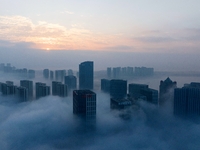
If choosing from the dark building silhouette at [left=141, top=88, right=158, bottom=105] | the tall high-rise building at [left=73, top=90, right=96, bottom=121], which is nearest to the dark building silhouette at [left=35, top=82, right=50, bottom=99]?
the tall high-rise building at [left=73, top=90, right=96, bottom=121]

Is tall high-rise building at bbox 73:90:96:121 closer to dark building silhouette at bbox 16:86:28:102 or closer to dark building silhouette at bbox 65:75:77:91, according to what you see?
dark building silhouette at bbox 16:86:28:102

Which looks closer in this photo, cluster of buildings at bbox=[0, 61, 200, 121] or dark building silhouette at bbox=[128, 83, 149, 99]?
cluster of buildings at bbox=[0, 61, 200, 121]

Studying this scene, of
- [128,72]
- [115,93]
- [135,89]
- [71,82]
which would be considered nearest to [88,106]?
[135,89]

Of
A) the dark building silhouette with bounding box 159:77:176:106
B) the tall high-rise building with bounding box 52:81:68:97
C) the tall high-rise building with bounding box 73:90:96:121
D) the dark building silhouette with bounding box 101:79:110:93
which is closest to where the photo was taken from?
the tall high-rise building with bounding box 73:90:96:121

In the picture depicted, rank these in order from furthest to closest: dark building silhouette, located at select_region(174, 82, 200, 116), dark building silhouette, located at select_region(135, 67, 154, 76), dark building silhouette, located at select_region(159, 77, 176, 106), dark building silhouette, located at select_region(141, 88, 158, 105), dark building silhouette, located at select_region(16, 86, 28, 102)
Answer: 1. dark building silhouette, located at select_region(135, 67, 154, 76)
2. dark building silhouette, located at select_region(16, 86, 28, 102)
3. dark building silhouette, located at select_region(159, 77, 176, 106)
4. dark building silhouette, located at select_region(141, 88, 158, 105)
5. dark building silhouette, located at select_region(174, 82, 200, 116)

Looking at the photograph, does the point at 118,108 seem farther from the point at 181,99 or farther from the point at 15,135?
the point at 15,135

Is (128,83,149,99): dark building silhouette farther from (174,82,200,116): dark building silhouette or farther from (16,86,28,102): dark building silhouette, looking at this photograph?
(16,86,28,102): dark building silhouette

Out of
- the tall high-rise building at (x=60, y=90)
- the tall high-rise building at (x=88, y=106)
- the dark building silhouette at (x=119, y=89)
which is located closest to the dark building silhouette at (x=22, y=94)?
the tall high-rise building at (x=60, y=90)

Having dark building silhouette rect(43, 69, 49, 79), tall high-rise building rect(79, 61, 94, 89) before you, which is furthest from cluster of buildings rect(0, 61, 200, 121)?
dark building silhouette rect(43, 69, 49, 79)

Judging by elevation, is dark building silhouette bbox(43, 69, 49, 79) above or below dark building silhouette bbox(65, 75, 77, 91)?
above
